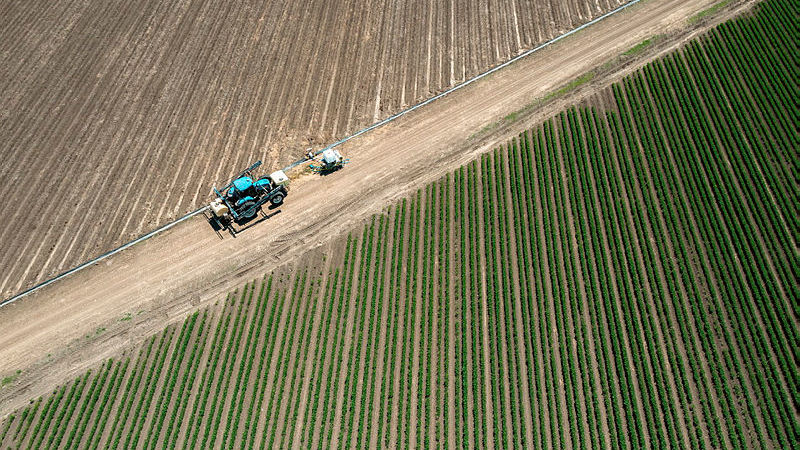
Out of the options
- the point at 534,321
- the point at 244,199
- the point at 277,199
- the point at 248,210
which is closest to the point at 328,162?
the point at 277,199

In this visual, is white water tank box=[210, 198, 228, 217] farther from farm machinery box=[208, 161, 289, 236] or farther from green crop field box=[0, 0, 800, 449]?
green crop field box=[0, 0, 800, 449]

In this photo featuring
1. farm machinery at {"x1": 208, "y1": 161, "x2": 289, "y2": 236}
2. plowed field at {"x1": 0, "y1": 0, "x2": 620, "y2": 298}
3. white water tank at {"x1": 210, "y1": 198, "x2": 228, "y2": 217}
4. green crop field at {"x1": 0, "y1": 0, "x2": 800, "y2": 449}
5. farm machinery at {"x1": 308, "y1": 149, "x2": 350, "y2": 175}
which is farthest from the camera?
farm machinery at {"x1": 308, "y1": 149, "x2": 350, "y2": 175}

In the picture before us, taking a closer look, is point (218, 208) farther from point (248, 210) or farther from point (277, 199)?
point (277, 199)

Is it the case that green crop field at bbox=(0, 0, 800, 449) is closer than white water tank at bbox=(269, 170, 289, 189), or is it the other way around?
green crop field at bbox=(0, 0, 800, 449)

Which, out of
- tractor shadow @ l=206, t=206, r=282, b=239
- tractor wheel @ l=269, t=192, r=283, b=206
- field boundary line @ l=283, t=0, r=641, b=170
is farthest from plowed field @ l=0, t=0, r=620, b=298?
tractor wheel @ l=269, t=192, r=283, b=206

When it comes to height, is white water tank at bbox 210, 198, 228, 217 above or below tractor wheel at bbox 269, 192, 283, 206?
above

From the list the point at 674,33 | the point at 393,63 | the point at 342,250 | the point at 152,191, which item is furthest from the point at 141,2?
the point at 674,33
